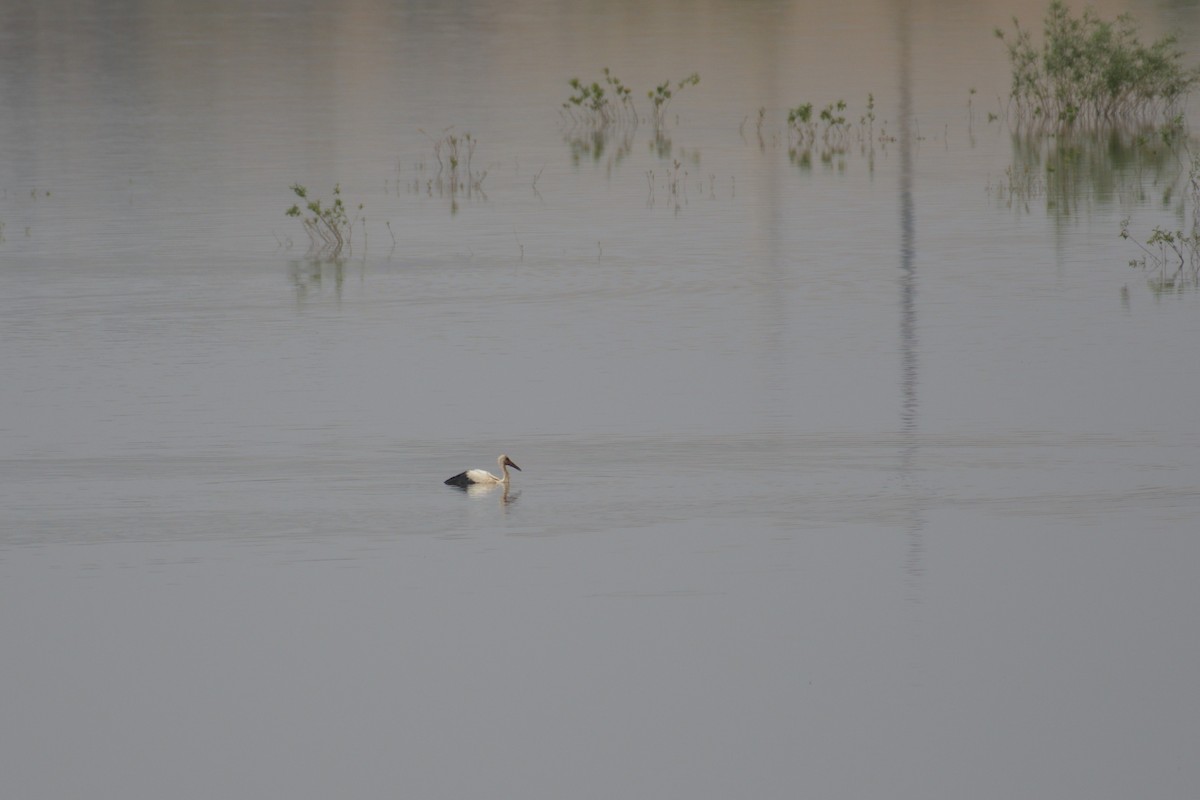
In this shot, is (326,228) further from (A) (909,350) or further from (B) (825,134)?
(B) (825,134)

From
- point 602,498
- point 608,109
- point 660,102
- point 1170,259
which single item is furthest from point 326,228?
point 608,109

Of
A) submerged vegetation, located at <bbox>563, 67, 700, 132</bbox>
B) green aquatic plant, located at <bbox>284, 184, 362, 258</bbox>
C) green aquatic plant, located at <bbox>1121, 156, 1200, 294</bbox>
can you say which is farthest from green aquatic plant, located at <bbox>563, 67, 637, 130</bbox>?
green aquatic plant, located at <bbox>1121, 156, 1200, 294</bbox>

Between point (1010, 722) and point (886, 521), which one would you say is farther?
point (886, 521)

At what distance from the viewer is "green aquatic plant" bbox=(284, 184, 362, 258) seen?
2339 centimetres

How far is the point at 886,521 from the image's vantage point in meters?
11.5

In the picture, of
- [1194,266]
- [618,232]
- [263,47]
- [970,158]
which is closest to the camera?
[1194,266]

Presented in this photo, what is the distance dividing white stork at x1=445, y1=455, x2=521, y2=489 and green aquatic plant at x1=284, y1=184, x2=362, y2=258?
10894 mm

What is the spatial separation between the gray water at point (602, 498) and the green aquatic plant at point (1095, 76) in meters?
7.72

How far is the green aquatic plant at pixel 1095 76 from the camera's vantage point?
35594mm

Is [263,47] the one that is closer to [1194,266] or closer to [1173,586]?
[1194,266]

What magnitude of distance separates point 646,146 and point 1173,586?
2575cm

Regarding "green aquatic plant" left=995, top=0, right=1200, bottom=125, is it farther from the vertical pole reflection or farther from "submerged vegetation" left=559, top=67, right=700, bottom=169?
"submerged vegetation" left=559, top=67, right=700, bottom=169

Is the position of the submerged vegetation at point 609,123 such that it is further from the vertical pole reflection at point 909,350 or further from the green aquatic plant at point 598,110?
the vertical pole reflection at point 909,350

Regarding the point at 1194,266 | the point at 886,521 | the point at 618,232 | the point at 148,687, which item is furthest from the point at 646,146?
the point at 148,687
